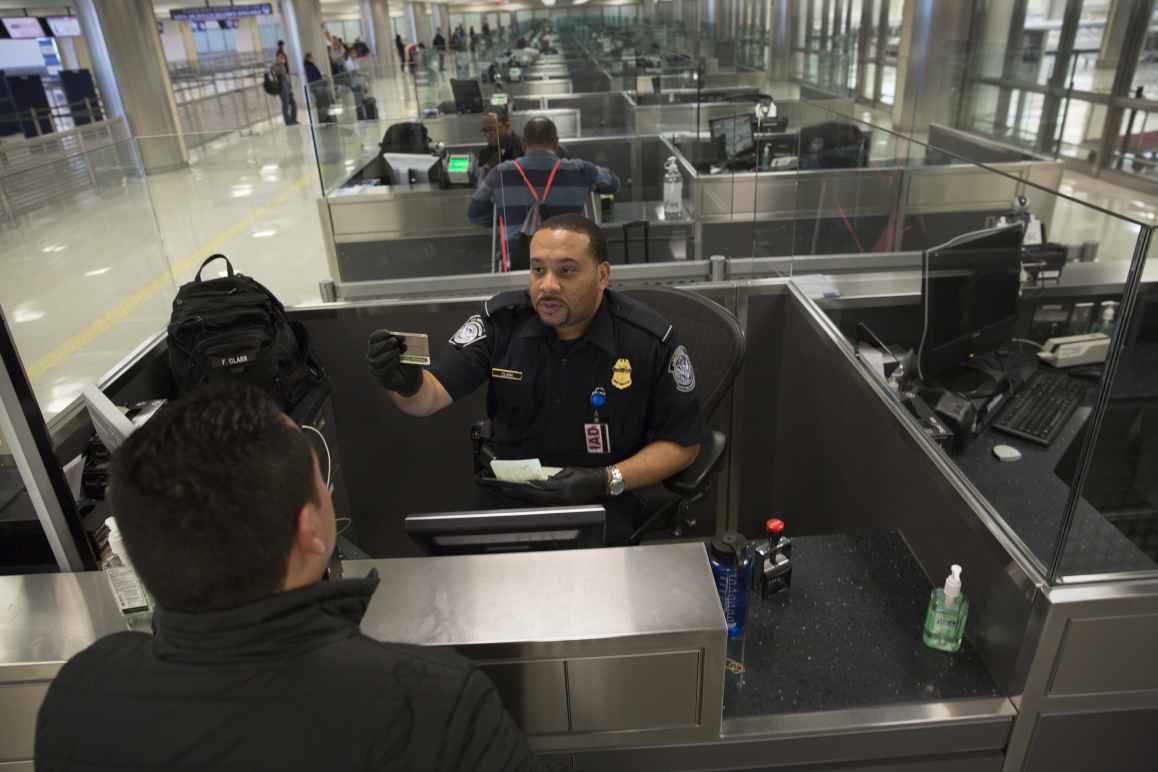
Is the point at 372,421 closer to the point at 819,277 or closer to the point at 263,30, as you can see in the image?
the point at 819,277

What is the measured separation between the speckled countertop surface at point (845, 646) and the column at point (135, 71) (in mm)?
10336

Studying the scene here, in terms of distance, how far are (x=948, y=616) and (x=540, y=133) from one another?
3145 mm

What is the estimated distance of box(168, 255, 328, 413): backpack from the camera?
1.97 metres

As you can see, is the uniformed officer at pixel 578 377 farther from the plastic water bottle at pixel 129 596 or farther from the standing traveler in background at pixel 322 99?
the standing traveler in background at pixel 322 99

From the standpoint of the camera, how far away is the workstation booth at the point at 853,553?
1.08m

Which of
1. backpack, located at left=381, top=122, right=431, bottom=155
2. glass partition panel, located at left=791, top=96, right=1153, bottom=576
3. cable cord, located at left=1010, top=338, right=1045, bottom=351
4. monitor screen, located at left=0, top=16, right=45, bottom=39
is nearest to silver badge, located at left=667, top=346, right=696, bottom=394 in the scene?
glass partition panel, located at left=791, top=96, right=1153, bottom=576

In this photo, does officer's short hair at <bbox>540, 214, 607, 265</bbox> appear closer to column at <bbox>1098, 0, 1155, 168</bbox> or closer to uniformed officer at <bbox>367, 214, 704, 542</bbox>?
uniformed officer at <bbox>367, 214, 704, 542</bbox>

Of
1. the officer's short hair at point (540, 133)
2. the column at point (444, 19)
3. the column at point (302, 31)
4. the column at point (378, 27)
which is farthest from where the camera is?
the column at point (444, 19)

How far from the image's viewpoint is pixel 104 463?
1.63 m

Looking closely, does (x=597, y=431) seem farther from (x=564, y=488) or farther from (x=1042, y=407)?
(x=1042, y=407)

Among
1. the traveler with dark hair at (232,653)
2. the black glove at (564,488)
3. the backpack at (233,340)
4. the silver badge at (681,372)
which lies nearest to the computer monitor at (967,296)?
the silver badge at (681,372)

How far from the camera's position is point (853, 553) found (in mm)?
1488

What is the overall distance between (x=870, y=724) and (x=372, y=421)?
1856mm

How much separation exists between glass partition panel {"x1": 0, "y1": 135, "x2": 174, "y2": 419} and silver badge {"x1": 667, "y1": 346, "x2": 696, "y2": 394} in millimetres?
1788
